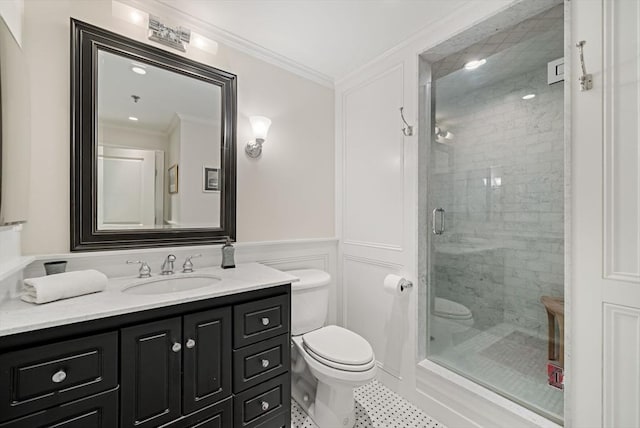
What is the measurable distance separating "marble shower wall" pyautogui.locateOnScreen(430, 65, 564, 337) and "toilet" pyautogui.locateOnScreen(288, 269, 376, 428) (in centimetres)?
77

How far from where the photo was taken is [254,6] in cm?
158

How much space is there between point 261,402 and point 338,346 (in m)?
0.50

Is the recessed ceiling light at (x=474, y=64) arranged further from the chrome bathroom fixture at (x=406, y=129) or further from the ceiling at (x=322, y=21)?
the chrome bathroom fixture at (x=406, y=129)

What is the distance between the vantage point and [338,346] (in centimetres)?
163

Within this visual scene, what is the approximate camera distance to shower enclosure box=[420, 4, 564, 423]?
4.84 feet

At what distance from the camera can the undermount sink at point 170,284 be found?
1.39m

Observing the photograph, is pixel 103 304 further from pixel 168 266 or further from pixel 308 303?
pixel 308 303

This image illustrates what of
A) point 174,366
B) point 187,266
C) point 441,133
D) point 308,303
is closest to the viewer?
point 174,366

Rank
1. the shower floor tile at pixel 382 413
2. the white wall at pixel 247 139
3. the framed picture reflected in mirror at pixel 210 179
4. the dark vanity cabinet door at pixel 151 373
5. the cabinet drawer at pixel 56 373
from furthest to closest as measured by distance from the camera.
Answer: the framed picture reflected in mirror at pixel 210 179 < the shower floor tile at pixel 382 413 < the white wall at pixel 247 139 < the dark vanity cabinet door at pixel 151 373 < the cabinet drawer at pixel 56 373

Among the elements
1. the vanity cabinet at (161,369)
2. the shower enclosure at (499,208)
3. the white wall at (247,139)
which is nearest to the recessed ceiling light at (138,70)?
the white wall at (247,139)

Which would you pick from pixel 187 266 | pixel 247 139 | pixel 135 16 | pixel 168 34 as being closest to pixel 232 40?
pixel 168 34

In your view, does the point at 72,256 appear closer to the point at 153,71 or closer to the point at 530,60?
the point at 153,71

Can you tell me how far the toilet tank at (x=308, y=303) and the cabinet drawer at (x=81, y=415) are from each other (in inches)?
38.4

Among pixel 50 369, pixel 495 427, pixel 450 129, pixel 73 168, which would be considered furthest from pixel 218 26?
pixel 495 427
